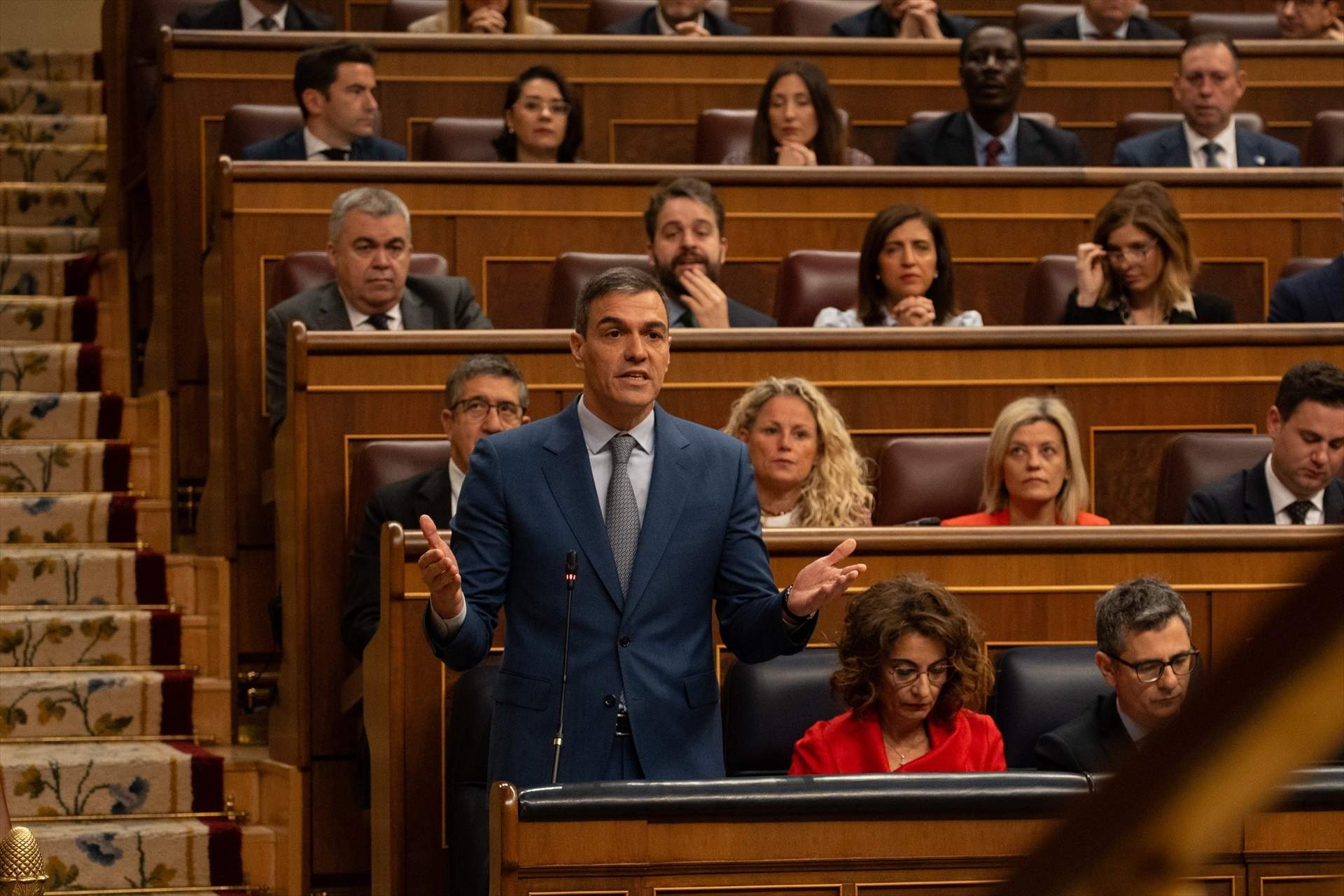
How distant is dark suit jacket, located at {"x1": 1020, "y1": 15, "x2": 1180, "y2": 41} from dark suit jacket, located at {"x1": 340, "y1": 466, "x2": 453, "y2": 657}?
203cm

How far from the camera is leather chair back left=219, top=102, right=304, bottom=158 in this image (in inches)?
122

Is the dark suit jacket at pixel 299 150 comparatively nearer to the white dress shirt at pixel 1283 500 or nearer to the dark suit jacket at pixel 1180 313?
the dark suit jacket at pixel 1180 313

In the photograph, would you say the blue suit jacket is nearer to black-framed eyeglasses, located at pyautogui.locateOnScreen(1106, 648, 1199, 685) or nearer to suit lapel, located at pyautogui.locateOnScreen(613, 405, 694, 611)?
suit lapel, located at pyautogui.locateOnScreen(613, 405, 694, 611)

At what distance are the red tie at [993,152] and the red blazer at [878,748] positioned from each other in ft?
5.68

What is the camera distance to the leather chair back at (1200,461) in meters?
2.42

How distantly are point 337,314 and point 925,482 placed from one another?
0.81 meters

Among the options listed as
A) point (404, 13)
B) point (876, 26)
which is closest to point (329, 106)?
point (404, 13)

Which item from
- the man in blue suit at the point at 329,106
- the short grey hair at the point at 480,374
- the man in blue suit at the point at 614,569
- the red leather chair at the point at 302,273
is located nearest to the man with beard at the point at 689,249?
the red leather chair at the point at 302,273

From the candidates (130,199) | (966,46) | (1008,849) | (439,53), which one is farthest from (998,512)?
(130,199)

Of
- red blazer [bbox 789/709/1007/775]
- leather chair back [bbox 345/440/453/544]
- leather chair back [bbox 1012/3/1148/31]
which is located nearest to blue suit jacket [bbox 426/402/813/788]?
red blazer [bbox 789/709/1007/775]

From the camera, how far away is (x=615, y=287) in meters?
1.57

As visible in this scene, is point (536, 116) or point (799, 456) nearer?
point (799, 456)

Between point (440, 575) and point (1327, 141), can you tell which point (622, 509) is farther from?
point (1327, 141)

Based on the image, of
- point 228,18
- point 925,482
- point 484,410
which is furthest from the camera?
point 228,18
